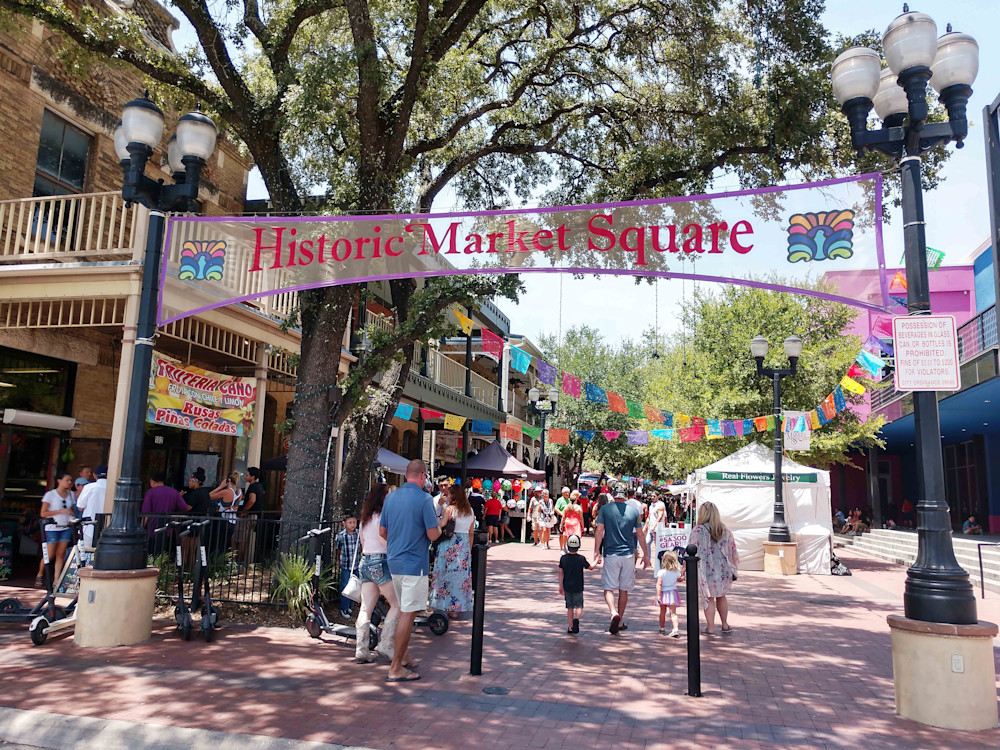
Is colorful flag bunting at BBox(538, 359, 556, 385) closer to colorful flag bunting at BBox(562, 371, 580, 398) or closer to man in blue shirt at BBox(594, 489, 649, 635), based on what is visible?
colorful flag bunting at BBox(562, 371, 580, 398)

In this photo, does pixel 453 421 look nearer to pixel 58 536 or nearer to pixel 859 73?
pixel 58 536

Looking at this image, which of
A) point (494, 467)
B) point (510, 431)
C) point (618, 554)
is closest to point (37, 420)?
point (618, 554)

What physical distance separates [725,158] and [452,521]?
7.28 m

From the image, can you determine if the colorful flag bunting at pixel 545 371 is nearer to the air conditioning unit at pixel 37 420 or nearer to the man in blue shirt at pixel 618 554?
the man in blue shirt at pixel 618 554

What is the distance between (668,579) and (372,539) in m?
3.64

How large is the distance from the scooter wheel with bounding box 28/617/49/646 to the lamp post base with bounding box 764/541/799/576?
1364 centimetres

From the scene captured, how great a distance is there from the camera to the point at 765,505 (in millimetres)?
16938

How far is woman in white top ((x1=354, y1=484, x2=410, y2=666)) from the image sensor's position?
6641 mm

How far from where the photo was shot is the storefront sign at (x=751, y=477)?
54.5 feet

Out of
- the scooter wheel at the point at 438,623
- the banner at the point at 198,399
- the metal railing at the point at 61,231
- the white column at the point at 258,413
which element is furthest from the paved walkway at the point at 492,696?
the metal railing at the point at 61,231

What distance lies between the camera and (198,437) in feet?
51.4

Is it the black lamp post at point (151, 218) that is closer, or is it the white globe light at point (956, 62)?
the white globe light at point (956, 62)

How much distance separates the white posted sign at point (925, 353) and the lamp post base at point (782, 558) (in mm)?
11119

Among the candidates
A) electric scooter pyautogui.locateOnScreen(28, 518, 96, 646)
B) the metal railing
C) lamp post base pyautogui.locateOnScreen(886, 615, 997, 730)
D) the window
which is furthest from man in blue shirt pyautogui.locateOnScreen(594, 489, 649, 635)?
the window
